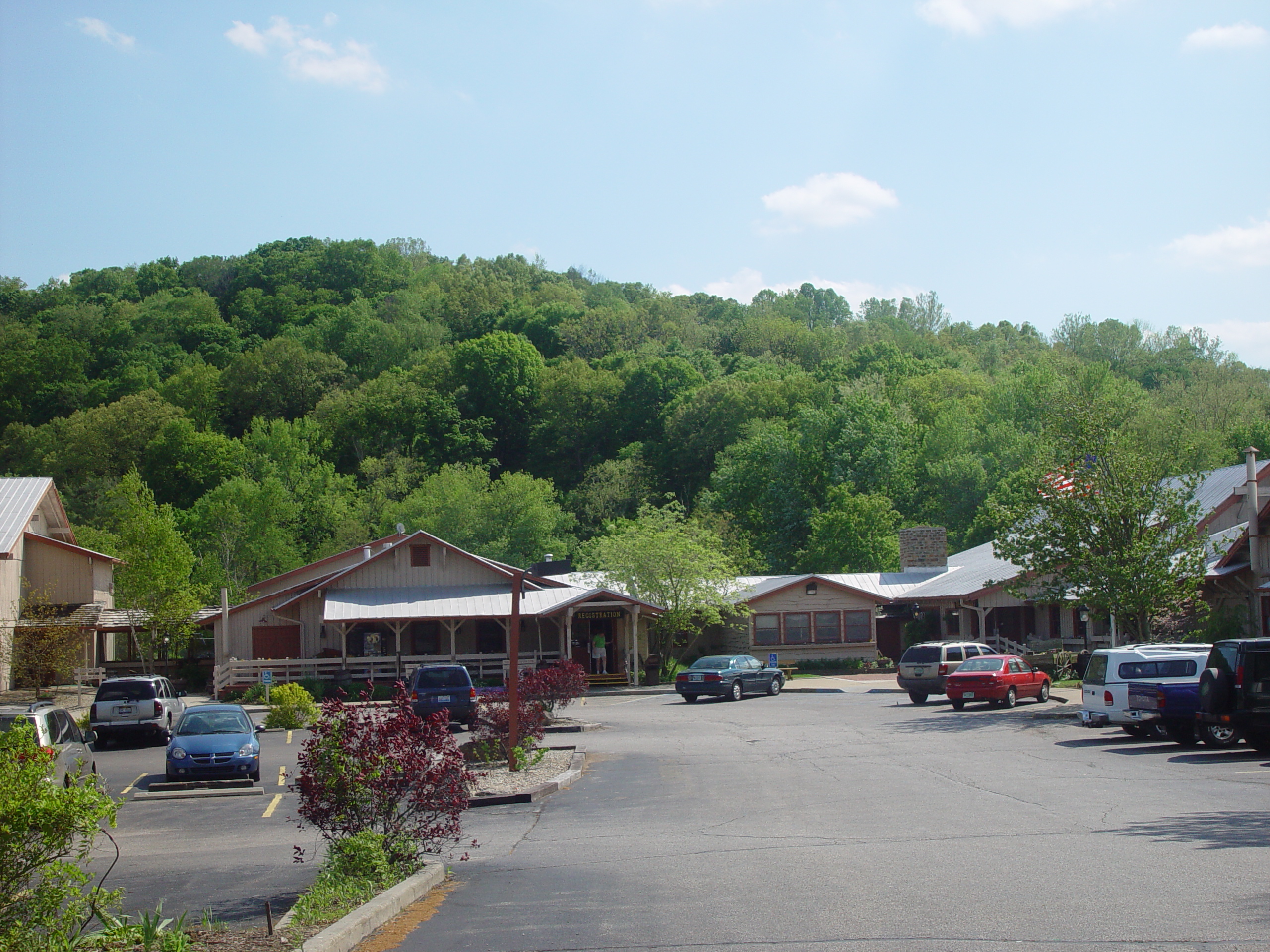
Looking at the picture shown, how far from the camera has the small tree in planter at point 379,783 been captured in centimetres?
945

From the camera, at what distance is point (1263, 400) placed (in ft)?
237

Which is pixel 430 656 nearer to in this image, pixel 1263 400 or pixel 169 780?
pixel 169 780

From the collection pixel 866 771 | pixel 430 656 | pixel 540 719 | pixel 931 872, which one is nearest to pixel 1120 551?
pixel 866 771

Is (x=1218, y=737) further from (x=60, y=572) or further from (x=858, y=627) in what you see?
(x=60, y=572)

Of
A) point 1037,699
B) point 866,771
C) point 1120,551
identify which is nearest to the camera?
point 866,771

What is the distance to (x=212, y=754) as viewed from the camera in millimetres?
18406

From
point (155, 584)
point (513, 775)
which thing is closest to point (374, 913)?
point (513, 775)

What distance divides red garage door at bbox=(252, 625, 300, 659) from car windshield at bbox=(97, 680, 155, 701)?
55.4 ft

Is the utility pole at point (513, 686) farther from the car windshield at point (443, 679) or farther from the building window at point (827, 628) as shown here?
the building window at point (827, 628)

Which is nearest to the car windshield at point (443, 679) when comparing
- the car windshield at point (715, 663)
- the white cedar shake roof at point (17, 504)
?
the car windshield at point (715, 663)

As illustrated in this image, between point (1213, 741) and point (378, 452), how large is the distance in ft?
225

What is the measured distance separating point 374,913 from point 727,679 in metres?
27.9

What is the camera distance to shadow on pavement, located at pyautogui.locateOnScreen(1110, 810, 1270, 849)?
10.4m

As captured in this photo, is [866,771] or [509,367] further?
[509,367]
